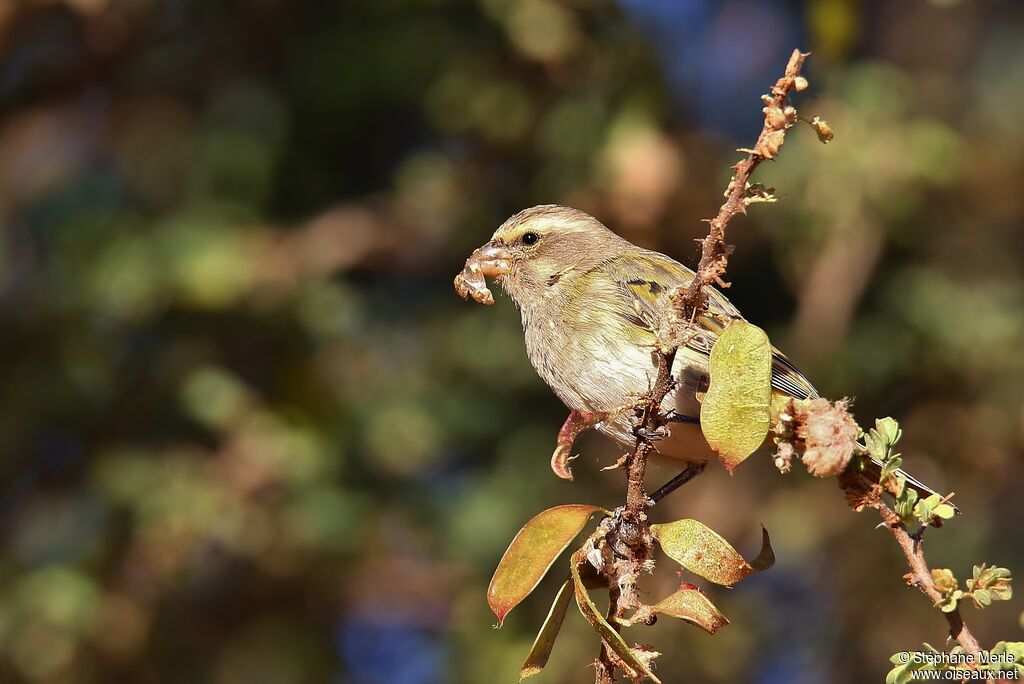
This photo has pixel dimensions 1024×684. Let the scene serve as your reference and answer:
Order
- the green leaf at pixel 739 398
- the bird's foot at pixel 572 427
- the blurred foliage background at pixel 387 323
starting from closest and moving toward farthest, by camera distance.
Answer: the green leaf at pixel 739 398
the bird's foot at pixel 572 427
the blurred foliage background at pixel 387 323

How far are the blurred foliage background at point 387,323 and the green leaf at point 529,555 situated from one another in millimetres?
3728

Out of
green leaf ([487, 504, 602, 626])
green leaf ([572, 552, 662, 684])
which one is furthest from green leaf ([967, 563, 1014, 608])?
green leaf ([487, 504, 602, 626])

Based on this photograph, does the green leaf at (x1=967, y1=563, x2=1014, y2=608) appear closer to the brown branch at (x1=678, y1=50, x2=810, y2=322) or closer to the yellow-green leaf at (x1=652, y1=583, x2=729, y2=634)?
the yellow-green leaf at (x1=652, y1=583, x2=729, y2=634)

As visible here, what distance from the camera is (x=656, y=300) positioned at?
4.43 meters

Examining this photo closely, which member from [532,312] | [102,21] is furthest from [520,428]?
[102,21]

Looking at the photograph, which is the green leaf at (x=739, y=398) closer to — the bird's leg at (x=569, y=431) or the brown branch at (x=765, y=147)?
the brown branch at (x=765, y=147)

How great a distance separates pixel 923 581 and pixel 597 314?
2.35 m

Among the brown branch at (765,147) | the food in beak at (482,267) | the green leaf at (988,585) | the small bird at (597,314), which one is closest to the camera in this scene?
the brown branch at (765,147)

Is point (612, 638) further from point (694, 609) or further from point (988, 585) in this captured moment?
point (988, 585)

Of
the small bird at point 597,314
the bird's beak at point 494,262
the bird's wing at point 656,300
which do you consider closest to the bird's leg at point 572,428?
the small bird at point 597,314

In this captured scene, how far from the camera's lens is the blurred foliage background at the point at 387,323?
6.59 m

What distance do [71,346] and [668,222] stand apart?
3247 millimetres

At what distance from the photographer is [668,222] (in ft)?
21.6

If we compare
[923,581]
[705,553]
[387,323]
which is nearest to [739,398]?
[705,553]
